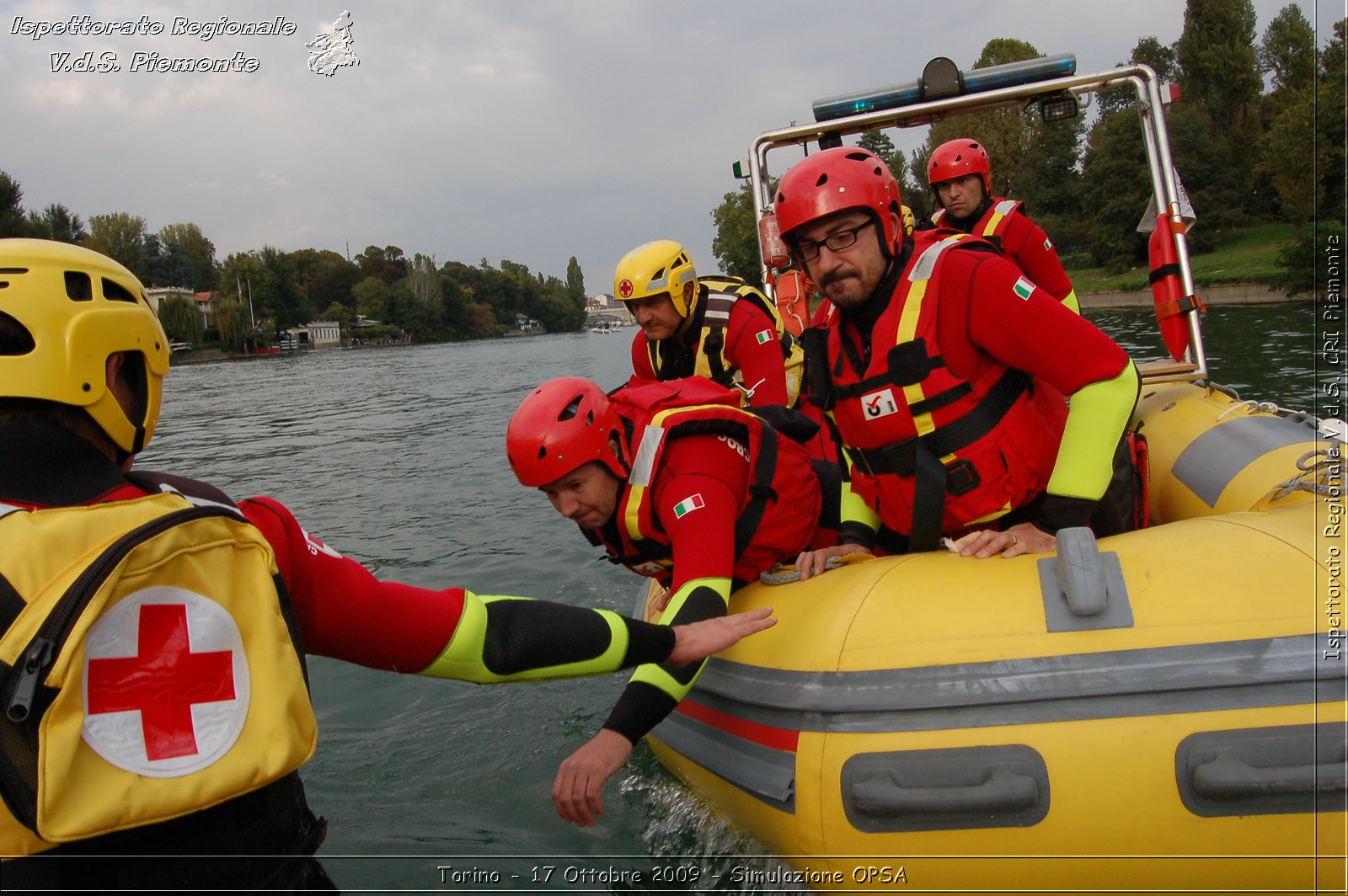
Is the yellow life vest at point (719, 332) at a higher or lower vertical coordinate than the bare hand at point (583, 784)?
higher

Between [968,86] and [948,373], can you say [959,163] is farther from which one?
[948,373]

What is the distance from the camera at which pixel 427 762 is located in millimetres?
3902

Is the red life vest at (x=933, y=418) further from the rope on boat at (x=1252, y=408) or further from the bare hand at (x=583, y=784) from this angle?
the rope on boat at (x=1252, y=408)

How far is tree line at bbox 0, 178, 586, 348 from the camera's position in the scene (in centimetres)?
6638

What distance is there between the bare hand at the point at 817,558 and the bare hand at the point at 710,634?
72 cm

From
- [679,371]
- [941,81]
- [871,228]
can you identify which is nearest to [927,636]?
[871,228]

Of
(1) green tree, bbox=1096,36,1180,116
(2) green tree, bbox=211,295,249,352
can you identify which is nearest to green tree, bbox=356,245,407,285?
(2) green tree, bbox=211,295,249,352

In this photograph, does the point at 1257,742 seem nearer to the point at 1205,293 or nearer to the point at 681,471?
the point at 681,471

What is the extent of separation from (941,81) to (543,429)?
3.54 meters

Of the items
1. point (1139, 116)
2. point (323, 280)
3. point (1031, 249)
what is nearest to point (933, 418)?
point (1031, 249)

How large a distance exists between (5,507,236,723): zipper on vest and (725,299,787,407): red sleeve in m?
3.85

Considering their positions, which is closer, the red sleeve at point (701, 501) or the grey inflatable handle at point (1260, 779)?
the grey inflatable handle at point (1260, 779)

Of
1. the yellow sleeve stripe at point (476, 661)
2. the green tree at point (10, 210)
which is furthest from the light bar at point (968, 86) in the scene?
the green tree at point (10, 210)

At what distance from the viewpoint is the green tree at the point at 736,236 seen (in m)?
53.2
